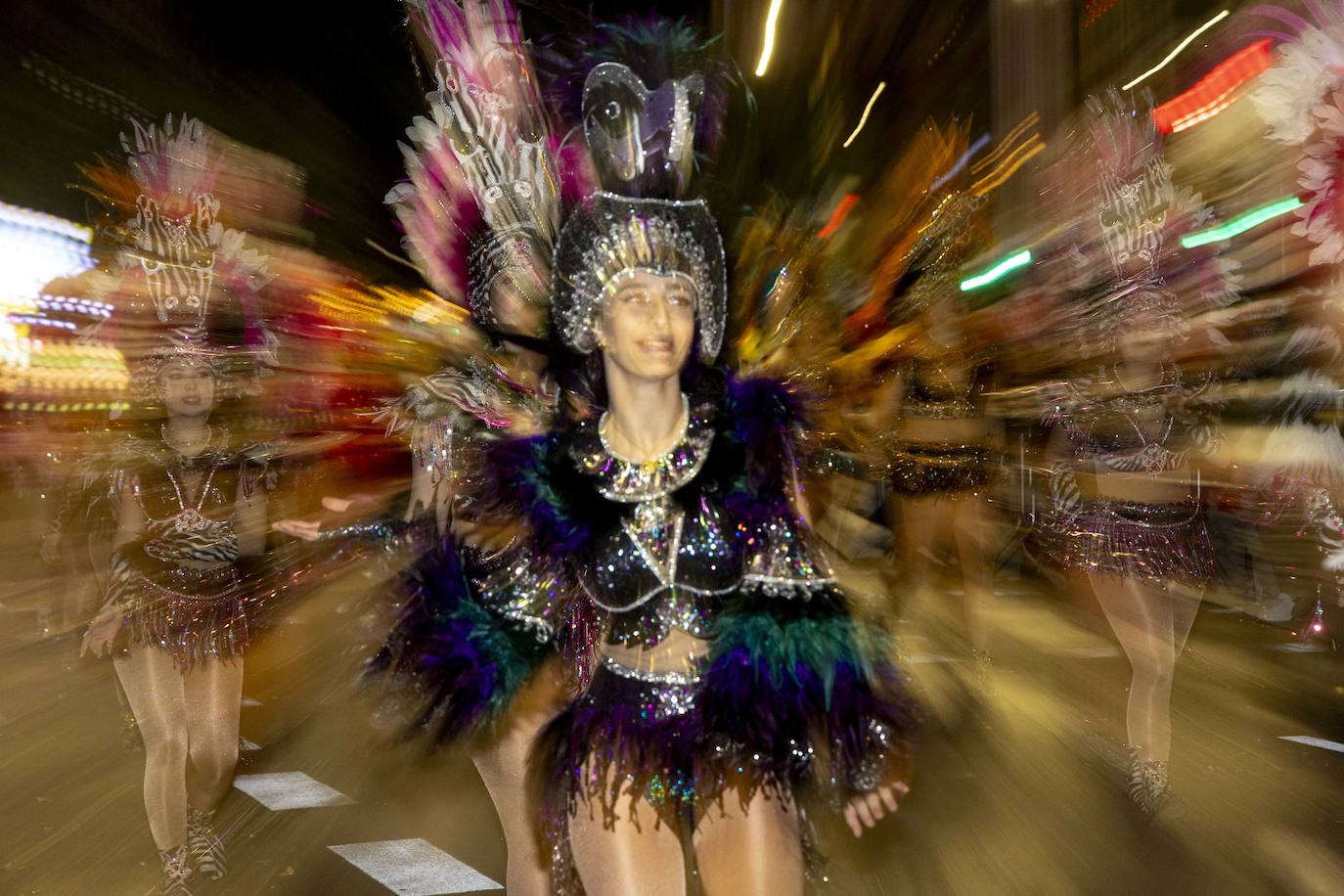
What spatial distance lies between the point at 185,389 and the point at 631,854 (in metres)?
2.69

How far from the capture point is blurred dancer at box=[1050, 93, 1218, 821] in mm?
5086

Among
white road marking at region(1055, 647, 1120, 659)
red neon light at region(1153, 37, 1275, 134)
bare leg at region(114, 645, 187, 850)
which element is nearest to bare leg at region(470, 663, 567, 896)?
bare leg at region(114, 645, 187, 850)

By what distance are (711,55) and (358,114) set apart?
1219cm

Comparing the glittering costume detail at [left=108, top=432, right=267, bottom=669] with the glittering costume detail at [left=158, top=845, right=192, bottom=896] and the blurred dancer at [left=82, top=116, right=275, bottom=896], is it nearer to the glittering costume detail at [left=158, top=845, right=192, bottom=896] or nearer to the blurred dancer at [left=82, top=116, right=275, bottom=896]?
the blurred dancer at [left=82, top=116, right=275, bottom=896]

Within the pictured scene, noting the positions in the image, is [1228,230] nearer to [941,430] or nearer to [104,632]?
[941,430]

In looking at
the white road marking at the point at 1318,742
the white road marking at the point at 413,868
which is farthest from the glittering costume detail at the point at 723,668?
the white road marking at the point at 1318,742

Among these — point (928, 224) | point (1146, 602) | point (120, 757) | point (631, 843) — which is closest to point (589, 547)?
point (631, 843)

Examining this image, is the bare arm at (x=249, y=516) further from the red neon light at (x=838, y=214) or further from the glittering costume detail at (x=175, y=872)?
the red neon light at (x=838, y=214)

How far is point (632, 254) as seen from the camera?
3.07m

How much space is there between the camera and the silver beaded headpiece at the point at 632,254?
307 centimetres

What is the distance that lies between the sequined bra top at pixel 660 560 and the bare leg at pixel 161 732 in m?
2.13

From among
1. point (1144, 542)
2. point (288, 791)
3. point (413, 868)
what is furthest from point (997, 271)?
point (413, 868)

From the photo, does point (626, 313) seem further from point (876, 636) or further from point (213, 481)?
point (213, 481)

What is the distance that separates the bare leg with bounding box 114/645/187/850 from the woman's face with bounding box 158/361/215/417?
0.84 metres
